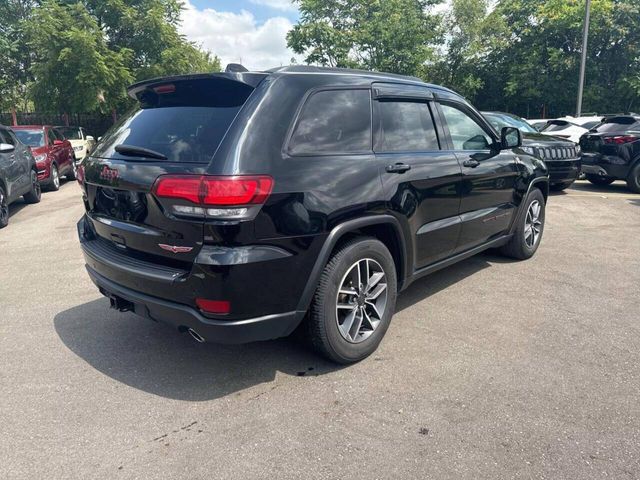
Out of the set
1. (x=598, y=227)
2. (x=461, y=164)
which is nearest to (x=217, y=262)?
(x=461, y=164)

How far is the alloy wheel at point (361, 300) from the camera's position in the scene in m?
3.25

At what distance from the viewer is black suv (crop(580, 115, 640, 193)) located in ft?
32.7

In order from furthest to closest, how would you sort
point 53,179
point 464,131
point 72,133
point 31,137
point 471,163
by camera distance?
point 72,133 < point 53,179 < point 31,137 < point 464,131 < point 471,163

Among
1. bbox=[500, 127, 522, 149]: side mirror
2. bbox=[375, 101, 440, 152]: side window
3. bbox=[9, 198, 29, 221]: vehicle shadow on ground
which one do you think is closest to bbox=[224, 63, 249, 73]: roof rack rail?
bbox=[375, 101, 440, 152]: side window

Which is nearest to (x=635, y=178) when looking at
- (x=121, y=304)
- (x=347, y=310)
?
(x=347, y=310)

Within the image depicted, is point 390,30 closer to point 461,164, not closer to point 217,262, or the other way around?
point 461,164

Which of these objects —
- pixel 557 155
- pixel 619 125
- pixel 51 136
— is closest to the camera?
pixel 557 155

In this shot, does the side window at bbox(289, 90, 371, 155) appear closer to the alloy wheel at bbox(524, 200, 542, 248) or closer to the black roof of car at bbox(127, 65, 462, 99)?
the black roof of car at bbox(127, 65, 462, 99)

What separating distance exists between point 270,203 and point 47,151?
11030 millimetres

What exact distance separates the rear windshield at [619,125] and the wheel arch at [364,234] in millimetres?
8864

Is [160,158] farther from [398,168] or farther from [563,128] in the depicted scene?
[563,128]

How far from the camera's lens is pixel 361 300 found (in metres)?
3.33

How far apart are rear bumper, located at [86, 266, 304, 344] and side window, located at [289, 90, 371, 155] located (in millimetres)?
977

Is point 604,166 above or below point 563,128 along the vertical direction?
below
